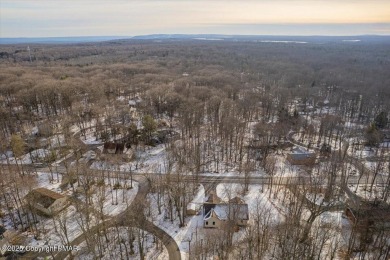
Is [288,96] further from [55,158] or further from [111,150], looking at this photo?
[55,158]

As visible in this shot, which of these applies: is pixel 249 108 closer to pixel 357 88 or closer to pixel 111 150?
pixel 111 150

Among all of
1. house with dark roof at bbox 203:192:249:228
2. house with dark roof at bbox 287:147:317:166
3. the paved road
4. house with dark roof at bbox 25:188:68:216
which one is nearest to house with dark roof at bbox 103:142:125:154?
house with dark roof at bbox 25:188:68:216

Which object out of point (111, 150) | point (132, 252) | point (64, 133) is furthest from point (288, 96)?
point (132, 252)

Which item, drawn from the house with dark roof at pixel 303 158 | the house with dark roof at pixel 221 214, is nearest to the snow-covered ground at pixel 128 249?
the house with dark roof at pixel 221 214

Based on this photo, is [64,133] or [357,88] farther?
[357,88]

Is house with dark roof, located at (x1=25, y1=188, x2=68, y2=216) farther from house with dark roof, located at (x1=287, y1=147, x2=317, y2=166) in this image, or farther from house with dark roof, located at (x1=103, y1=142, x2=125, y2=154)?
house with dark roof, located at (x1=287, y1=147, x2=317, y2=166)

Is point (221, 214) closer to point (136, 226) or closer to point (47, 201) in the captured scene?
point (136, 226)

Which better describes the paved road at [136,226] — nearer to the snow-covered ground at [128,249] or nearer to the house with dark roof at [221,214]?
the snow-covered ground at [128,249]

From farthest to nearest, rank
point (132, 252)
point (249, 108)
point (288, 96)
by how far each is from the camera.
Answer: point (288, 96)
point (249, 108)
point (132, 252)

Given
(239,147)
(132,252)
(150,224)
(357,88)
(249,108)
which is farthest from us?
(357,88)
